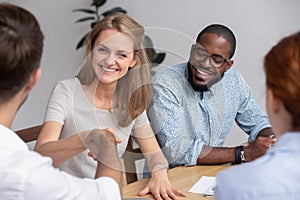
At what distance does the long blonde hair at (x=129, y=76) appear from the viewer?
5.44 ft

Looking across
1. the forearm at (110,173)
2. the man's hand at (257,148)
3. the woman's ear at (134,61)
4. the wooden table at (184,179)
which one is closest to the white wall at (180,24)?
the man's hand at (257,148)

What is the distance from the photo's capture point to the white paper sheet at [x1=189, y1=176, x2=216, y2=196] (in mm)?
1714

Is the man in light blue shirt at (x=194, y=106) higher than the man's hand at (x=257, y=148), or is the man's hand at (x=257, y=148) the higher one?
the man in light blue shirt at (x=194, y=106)

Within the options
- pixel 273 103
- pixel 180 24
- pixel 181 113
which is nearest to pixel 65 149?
pixel 181 113

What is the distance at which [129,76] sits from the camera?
1686 mm

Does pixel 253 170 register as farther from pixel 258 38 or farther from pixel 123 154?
pixel 258 38

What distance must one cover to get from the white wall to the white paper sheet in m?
0.98

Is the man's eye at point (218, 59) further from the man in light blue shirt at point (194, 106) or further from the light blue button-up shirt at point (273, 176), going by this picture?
the light blue button-up shirt at point (273, 176)

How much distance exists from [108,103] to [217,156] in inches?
19.6

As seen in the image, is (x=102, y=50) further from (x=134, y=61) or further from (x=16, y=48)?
(x=16, y=48)

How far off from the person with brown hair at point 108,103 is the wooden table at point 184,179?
0.16ft

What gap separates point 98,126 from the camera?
5.56ft

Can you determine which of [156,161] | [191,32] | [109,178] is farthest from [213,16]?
[109,178]

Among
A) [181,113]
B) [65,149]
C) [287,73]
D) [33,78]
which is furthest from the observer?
[181,113]
